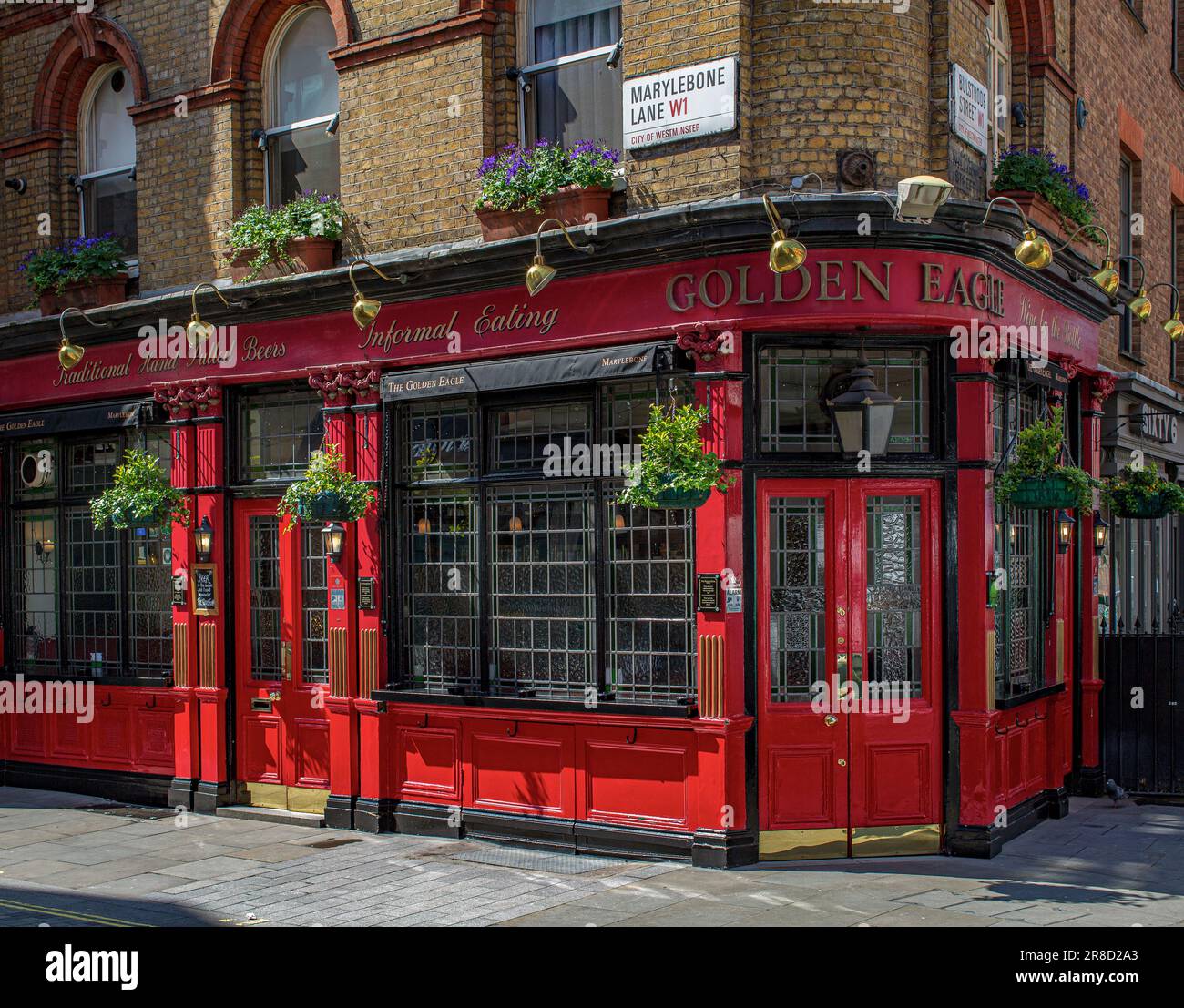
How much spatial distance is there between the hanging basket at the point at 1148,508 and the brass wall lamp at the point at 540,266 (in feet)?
20.3

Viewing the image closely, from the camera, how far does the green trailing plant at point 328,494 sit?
10828 millimetres

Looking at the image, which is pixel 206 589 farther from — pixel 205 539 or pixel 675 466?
pixel 675 466

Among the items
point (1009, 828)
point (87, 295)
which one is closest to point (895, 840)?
point (1009, 828)

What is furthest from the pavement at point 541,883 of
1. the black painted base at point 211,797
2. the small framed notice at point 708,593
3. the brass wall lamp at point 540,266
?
the brass wall lamp at point 540,266

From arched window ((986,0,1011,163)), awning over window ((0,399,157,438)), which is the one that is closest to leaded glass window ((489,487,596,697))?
awning over window ((0,399,157,438))

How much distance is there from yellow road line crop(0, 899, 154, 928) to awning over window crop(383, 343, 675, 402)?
4.63 m

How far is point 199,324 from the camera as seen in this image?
11820mm

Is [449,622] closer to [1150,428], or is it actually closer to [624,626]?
[624,626]

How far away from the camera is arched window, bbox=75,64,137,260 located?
45.9 feet

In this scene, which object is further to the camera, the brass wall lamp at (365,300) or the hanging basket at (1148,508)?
the hanging basket at (1148,508)

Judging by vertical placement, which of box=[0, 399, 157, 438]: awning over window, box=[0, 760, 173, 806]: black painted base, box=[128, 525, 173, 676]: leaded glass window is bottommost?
box=[0, 760, 173, 806]: black painted base

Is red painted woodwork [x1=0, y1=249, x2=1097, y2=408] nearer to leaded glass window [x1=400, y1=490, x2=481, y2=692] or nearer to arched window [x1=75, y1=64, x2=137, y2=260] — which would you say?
leaded glass window [x1=400, y1=490, x2=481, y2=692]

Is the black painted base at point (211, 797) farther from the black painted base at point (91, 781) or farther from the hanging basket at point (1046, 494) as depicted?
the hanging basket at point (1046, 494)
